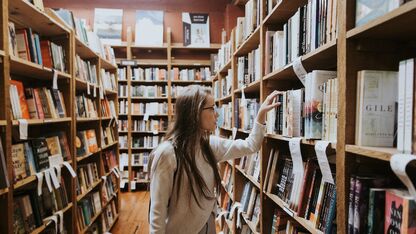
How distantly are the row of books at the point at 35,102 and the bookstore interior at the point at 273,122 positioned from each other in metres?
0.01

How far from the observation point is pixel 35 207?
1.82 metres

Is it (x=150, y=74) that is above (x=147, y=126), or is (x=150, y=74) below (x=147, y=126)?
above

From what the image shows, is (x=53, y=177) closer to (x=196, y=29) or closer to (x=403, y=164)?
(x=403, y=164)

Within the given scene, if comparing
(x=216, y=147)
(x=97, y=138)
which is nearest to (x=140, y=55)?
(x=97, y=138)

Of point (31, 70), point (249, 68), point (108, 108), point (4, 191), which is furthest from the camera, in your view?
point (108, 108)

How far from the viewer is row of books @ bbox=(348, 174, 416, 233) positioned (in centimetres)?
71

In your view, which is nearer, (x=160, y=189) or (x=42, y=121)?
(x=160, y=189)

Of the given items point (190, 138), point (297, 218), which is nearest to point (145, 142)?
point (190, 138)

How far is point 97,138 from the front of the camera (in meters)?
3.29

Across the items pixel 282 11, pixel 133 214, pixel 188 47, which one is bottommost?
pixel 133 214

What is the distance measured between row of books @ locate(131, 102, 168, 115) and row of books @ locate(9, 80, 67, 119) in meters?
3.44

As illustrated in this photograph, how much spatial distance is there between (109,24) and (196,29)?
1750 millimetres

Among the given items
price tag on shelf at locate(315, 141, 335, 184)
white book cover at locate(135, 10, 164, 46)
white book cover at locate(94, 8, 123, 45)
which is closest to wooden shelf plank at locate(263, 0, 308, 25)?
price tag on shelf at locate(315, 141, 335, 184)

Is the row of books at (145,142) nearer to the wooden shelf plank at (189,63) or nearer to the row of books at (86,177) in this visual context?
the wooden shelf plank at (189,63)
